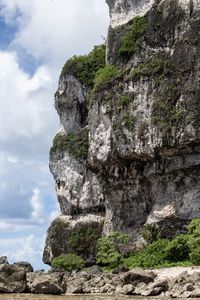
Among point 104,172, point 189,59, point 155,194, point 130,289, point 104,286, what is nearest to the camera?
point 130,289

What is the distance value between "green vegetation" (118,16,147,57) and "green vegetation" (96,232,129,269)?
50.9 ft

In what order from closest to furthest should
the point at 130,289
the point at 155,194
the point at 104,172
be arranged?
the point at 130,289 → the point at 155,194 → the point at 104,172

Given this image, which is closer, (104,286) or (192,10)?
(104,286)

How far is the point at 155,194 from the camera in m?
47.9

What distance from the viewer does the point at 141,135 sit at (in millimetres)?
46594

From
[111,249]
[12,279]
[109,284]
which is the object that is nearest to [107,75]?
[111,249]

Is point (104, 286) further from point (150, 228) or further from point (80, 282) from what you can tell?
point (150, 228)

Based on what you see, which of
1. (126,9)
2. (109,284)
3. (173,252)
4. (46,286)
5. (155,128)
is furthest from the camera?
(126,9)

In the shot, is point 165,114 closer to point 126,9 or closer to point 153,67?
point 153,67

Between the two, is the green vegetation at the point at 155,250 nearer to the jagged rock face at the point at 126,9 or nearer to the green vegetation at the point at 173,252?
the green vegetation at the point at 173,252

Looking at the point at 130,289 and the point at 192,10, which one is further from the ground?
the point at 192,10

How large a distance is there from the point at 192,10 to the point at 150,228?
17047 mm

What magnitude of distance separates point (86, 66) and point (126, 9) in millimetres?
9473

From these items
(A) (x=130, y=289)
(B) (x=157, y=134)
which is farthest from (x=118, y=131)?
(A) (x=130, y=289)
